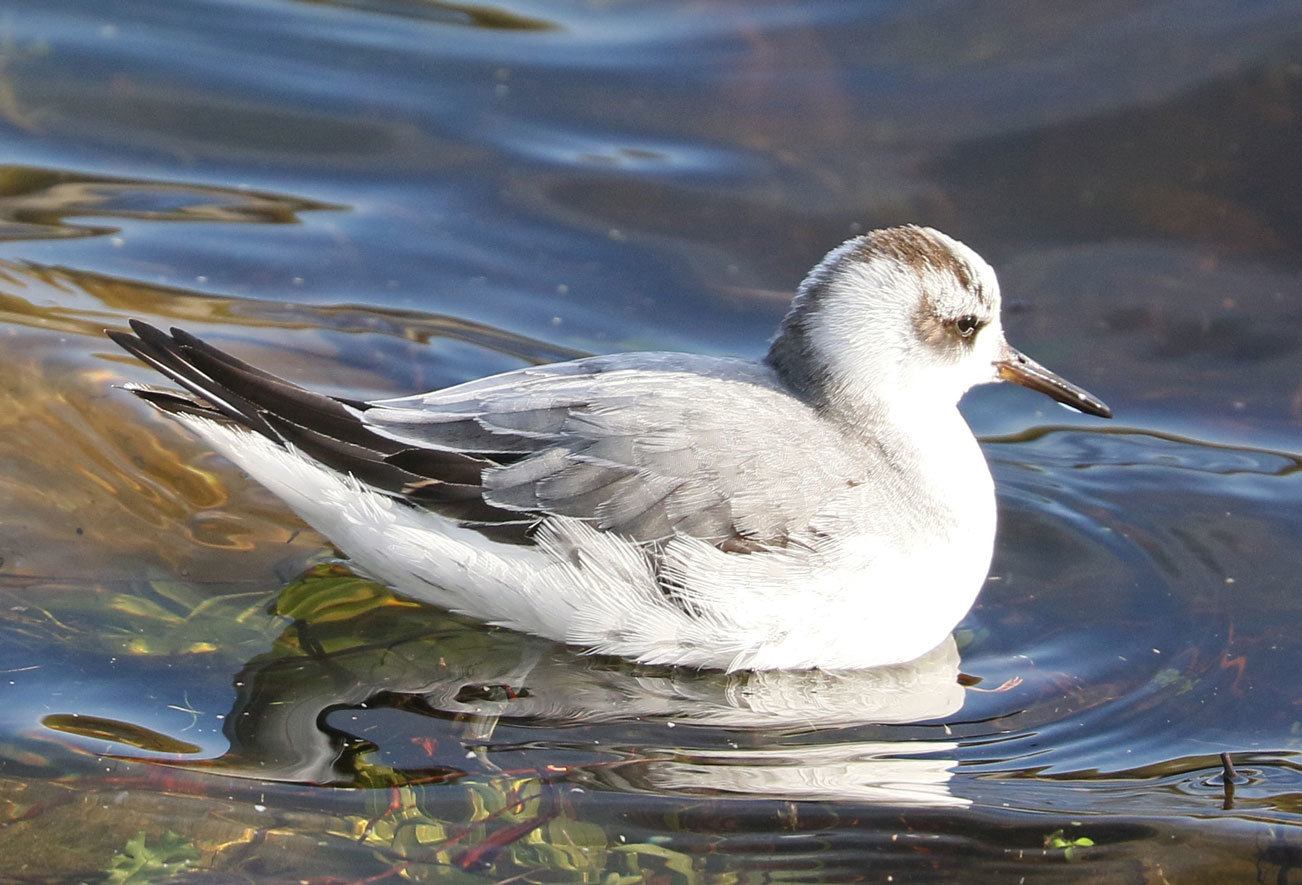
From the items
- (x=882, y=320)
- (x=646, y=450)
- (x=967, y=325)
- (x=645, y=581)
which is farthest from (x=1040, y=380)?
(x=645, y=581)

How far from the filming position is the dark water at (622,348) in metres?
4.97

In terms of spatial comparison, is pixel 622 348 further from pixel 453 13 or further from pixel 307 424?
pixel 453 13

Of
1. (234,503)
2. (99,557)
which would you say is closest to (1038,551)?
(234,503)

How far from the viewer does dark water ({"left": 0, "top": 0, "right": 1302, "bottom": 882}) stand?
16.3ft

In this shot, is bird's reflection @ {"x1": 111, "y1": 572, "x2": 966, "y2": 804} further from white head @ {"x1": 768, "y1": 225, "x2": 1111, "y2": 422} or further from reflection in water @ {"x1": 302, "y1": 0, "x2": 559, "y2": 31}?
reflection in water @ {"x1": 302, "y1": 0, "x2": 559, "y2": 31}

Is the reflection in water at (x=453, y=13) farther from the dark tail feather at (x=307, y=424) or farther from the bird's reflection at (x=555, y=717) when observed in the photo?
the bird's reflection at (x=555, y=717)

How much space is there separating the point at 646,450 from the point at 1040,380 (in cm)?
192

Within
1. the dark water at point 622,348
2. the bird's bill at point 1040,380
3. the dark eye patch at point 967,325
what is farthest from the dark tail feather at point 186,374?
the bird's bill at point 1040,380

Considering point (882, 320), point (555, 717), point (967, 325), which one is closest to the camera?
point (555, 717)

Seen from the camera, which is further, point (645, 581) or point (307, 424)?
point (307, 424)

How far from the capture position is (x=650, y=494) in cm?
560

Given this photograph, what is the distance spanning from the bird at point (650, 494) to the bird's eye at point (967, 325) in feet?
0.73

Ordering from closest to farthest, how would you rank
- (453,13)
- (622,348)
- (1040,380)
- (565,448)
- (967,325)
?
(565,448), (967,325), (1040,380), (622,348), (453,13)

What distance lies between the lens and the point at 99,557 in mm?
6102
